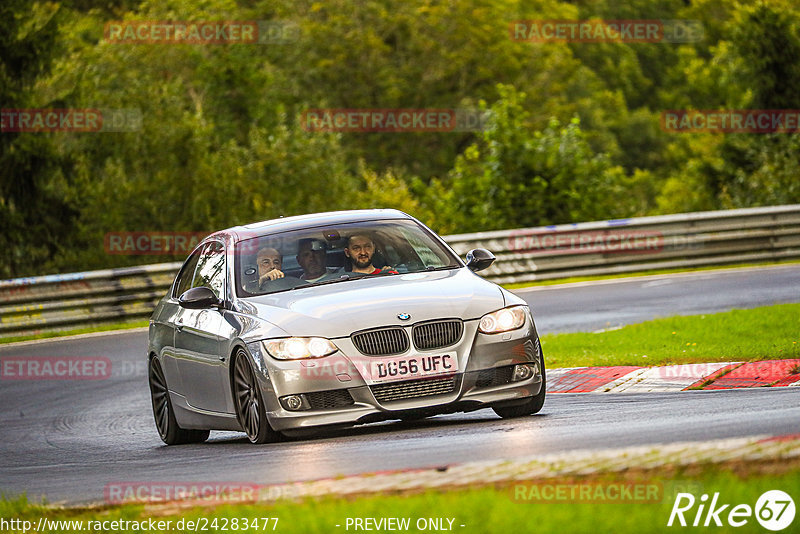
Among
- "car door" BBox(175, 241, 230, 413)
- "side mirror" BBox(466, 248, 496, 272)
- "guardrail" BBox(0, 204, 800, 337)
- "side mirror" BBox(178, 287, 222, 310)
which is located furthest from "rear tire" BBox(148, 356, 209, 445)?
"guardrail" BBox(0, 204, 800, 337)

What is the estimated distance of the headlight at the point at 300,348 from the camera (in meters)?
9.10

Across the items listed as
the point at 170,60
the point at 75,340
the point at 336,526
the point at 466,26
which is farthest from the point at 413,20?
the point at 336,526

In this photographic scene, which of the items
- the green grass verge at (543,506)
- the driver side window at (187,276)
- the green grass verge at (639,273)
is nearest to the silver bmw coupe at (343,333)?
the driver side window at (187,276)

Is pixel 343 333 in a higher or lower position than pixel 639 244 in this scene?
higher

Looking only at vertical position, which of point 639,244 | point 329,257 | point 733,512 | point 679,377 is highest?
point 733,512

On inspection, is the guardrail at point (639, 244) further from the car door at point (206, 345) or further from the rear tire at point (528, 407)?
the rear tire at point (528, 407)

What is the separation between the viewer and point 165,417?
37.5 ft

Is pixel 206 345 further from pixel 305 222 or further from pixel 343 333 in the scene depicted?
pixel 343 333

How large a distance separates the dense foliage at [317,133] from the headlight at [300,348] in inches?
837

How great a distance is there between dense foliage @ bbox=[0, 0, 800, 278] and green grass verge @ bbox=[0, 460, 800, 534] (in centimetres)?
2429

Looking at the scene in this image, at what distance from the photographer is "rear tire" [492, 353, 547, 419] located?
9.79 m

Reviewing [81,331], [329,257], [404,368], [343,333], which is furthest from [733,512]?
[81,331]

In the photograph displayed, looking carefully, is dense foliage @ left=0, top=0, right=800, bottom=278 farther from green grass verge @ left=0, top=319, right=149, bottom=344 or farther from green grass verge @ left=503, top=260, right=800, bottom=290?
green grass verge @ left=0, top=319, right=149, bottom=344

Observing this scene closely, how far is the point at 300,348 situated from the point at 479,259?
6.28 ft
